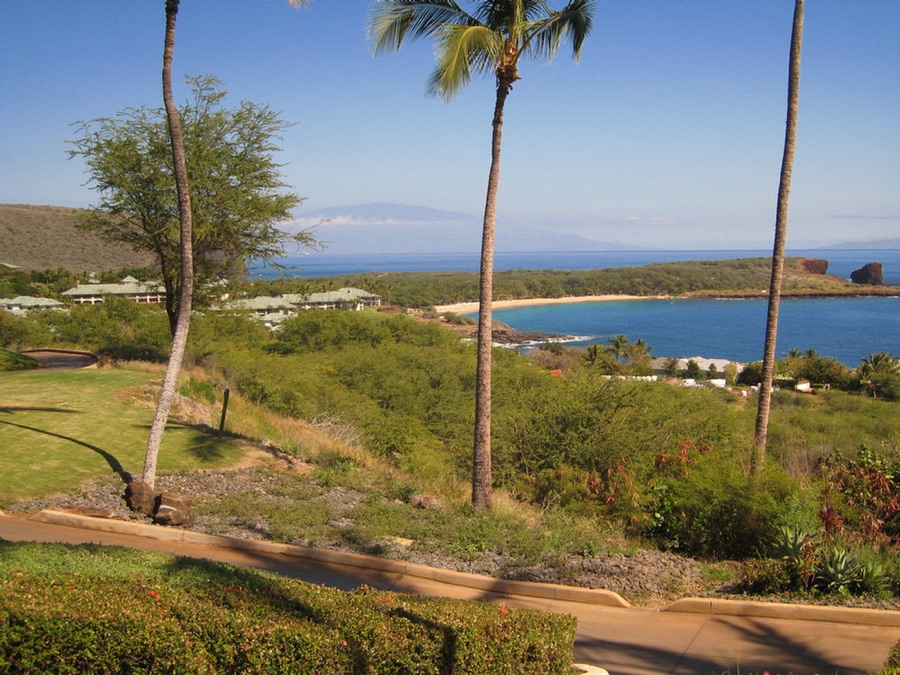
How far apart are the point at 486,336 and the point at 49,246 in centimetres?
10051

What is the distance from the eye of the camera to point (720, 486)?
32.7ft

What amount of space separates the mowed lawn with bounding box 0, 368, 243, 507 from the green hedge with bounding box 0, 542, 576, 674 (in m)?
6.40

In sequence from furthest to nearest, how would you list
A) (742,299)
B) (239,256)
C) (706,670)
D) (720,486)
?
(742,299) → (239,256) → (720,486) → (706,670)

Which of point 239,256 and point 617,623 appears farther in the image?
point 239,256

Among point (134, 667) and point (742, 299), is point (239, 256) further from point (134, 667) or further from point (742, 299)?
point (742, 299)

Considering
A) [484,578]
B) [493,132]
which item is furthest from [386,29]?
[484,578]

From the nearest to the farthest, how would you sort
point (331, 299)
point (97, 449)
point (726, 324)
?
point (97, 449) < point (331, 299) < point (726, 324)

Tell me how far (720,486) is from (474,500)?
400 cm

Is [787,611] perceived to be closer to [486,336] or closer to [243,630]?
[243,630]

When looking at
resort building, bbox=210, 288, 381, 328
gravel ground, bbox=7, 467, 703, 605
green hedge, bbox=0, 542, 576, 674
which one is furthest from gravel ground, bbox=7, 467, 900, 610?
resort building, bbox=210, 288, 381, 328

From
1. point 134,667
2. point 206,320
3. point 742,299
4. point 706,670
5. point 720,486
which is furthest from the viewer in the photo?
point 742,299

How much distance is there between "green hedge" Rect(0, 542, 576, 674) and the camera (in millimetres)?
4523

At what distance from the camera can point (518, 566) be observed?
29.1 ft

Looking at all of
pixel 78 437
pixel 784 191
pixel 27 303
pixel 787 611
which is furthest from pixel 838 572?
pixel 27 303
